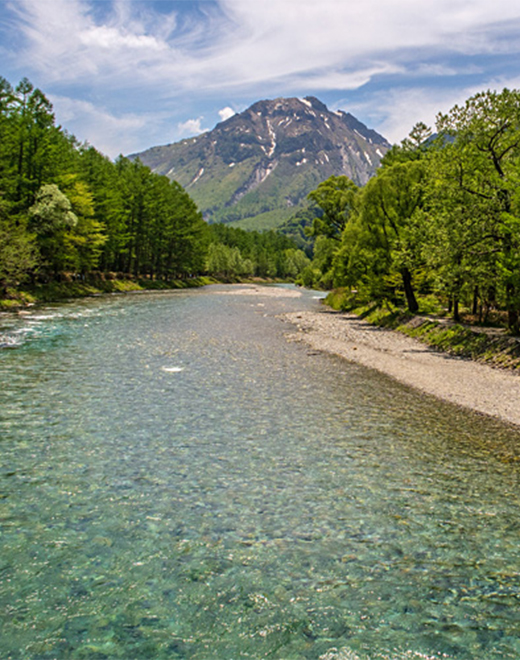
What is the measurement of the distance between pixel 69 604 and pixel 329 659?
3500mm

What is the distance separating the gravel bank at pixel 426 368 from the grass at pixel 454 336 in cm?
80

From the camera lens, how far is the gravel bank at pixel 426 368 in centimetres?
1745

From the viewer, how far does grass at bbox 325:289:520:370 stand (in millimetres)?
24219

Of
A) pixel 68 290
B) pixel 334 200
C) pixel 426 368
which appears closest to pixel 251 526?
pixel 426 368

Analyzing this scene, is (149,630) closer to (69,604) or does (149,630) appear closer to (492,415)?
(69,604)

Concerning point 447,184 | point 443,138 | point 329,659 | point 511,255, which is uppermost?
point 443,138

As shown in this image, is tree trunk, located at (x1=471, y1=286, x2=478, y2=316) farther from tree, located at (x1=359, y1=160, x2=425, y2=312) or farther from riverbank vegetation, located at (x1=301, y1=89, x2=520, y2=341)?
tree, located at (x1=359, y1=160, x2=425, y2=312)

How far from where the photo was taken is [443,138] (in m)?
31.0

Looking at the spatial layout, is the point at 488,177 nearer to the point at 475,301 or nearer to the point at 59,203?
the point at 475,301

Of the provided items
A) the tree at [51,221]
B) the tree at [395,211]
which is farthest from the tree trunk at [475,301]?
the tree at [51,221]

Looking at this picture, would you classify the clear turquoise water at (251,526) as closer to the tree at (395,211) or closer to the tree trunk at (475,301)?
the tree trunk at (475,301)

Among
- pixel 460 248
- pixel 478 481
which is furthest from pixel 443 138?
pixel 478 481

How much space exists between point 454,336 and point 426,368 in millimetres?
7344

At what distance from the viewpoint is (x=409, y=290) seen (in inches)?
1649
